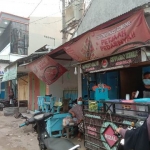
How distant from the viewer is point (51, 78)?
6.82 meters

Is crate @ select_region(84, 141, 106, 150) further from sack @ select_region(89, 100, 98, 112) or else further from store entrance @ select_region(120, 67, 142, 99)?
store entrance @ select_region(120, 67, 142, 99)

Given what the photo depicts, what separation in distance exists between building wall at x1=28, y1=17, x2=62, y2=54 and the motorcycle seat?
1405cm

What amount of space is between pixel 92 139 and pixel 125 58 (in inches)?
81.4

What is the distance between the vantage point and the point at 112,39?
407cm

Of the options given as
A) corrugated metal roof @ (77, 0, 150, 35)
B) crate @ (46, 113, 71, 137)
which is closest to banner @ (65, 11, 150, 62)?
crate @ (46, 113, 71, 137)

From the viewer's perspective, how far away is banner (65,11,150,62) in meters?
3.44

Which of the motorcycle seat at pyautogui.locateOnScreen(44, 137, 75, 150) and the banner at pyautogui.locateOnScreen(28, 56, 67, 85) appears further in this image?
the banner at pyautogui.locateOnScreen(28, 56, 67, 85)

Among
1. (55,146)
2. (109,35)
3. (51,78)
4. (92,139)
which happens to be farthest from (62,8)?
(55,146)

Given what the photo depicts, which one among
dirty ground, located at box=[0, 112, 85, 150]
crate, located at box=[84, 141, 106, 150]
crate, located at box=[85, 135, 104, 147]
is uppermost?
crate, located at box=[85, 135, 104, 147]

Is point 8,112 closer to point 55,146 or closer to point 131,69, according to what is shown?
point 131,69

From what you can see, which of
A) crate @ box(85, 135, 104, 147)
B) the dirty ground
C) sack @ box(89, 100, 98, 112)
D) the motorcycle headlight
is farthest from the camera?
the dirty ground

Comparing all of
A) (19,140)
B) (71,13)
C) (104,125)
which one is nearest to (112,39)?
(104,125)

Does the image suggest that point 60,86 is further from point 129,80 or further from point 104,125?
point 104,125

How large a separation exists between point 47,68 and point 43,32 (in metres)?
11.8
